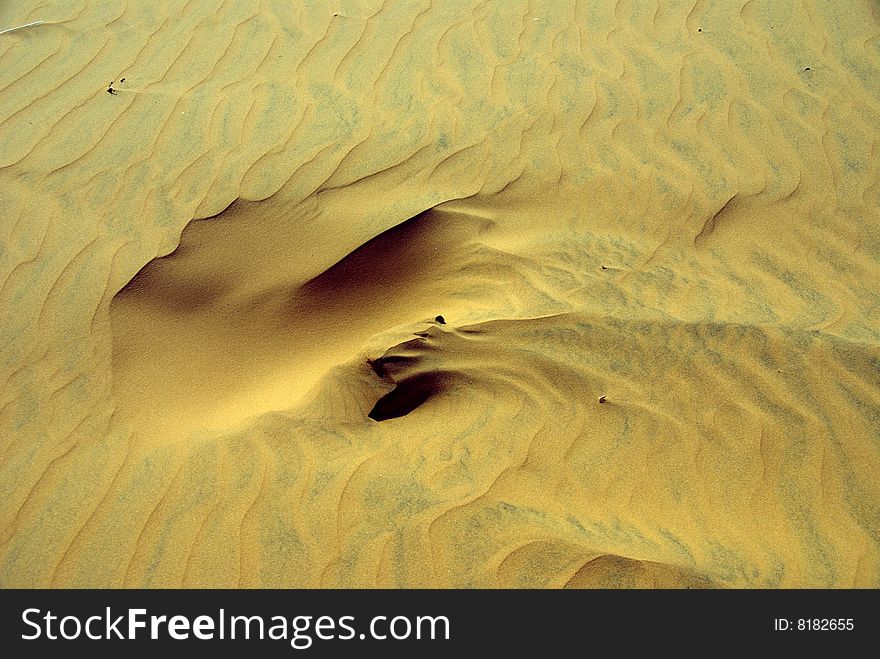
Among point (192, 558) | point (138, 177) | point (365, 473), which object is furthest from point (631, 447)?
point (138, 177)

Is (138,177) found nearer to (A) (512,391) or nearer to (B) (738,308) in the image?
(A) (512,391)

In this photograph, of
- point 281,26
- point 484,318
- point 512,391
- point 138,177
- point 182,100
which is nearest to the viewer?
point 512,391

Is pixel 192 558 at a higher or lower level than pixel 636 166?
lower

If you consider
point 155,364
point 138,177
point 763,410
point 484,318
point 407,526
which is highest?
point 138,177

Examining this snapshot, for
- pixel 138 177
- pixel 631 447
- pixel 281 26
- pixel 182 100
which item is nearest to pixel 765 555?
pixel 631 447

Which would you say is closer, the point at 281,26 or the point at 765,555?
the point at 765,555
